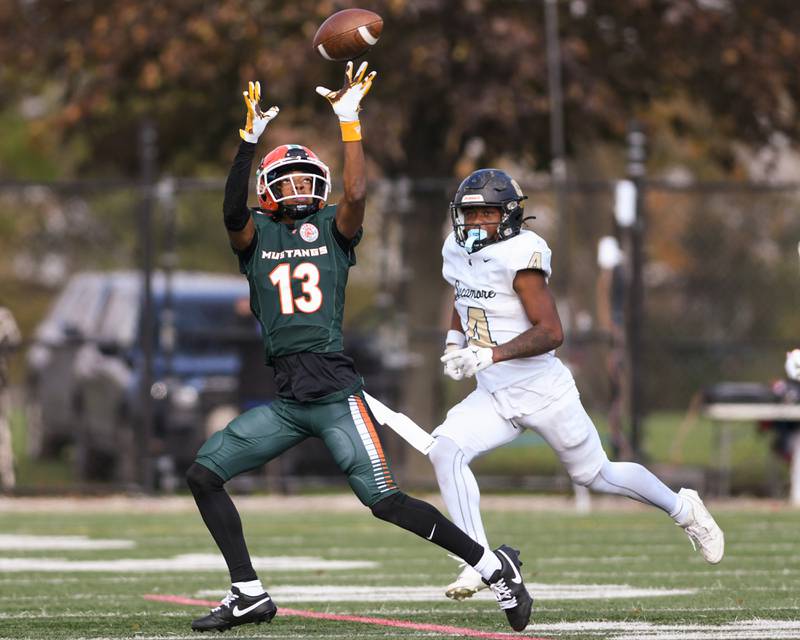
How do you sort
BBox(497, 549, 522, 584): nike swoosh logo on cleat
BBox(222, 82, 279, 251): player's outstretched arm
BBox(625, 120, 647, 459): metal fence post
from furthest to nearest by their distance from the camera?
1. BBox(625, 120, 647, 459): metal fence post
2. BBox(222, 82, 279, 251): player's outstretched arm
3. BBox(497, 549, 522, 584): nike swoosh logo on cleat

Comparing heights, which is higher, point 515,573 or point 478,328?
point 478,328

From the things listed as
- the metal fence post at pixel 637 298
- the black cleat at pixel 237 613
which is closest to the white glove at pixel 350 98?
the black cleat at pixel 237 613

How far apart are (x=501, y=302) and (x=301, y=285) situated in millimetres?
931

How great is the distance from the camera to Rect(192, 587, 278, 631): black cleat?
21.8 ft

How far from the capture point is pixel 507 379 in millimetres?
7324

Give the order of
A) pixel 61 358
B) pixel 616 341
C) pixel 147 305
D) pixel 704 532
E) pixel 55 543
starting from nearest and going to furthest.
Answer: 1. pixel 704 532
2. pixel 55 543
3. pixel 616 341
4. pixel 147 305
5. pixel 61 358

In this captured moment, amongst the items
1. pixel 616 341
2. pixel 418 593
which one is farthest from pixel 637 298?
pixel 418 593

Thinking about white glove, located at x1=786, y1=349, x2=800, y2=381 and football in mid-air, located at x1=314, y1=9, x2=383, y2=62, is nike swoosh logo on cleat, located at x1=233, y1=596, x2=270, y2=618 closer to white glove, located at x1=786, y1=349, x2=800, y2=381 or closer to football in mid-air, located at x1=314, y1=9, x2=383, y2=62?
football in mid-air, located at x1=314, y1=9, x2=383, y2=62

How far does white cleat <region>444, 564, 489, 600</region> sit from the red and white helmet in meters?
1.55

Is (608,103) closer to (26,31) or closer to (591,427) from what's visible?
(26,31)

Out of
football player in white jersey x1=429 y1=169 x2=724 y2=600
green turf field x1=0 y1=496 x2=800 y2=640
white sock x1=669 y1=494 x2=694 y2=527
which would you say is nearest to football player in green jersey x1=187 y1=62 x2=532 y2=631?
green turf field x1=0 y1=496 x2=800 y2=640

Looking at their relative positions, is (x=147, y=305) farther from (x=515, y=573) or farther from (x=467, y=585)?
(x=515, y=573)

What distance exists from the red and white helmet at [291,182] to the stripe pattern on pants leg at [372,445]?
77 cm

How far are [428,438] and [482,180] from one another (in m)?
1.16
